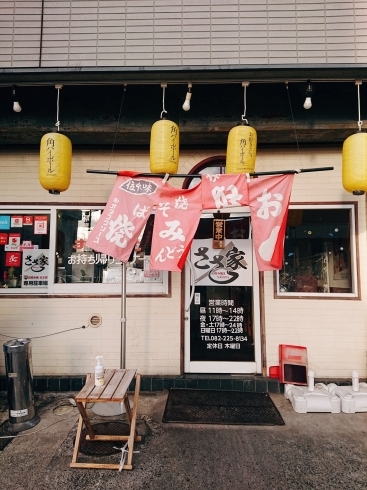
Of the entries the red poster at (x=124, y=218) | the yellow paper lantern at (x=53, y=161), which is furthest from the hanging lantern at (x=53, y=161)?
the red poster at (x=124, y=218)

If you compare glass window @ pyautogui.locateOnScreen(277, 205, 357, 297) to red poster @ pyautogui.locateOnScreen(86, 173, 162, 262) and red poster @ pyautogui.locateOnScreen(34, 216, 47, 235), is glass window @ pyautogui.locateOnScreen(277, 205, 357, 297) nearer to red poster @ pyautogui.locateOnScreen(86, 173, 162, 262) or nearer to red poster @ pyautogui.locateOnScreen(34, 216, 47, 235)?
red poster @ pyautogui.locateOnScreen(86, 173, 162, 262)

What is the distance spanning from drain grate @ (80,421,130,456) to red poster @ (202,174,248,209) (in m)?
3.38

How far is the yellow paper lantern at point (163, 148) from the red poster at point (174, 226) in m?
0.28

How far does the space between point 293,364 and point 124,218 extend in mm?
4045

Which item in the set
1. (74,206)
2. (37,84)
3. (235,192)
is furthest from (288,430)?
(37,84)

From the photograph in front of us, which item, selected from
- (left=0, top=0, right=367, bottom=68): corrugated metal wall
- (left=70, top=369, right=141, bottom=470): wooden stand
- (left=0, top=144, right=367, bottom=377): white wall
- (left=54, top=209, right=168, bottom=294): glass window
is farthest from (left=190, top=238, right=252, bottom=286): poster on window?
(left=0, top=0, right=367, bottom=68): corrugated metal wall

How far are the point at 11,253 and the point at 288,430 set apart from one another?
19.0ft

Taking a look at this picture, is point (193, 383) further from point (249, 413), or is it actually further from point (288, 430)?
point (288, 430)

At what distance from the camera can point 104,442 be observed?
3928mm

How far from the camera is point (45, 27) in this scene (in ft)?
15.9

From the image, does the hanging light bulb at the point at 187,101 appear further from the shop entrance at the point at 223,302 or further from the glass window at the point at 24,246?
the glass window at the point at 24,246

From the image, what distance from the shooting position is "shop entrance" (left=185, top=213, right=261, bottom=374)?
5.87 m

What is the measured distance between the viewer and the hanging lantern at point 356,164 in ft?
13.9

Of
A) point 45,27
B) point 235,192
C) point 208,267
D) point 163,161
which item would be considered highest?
point 45,27
